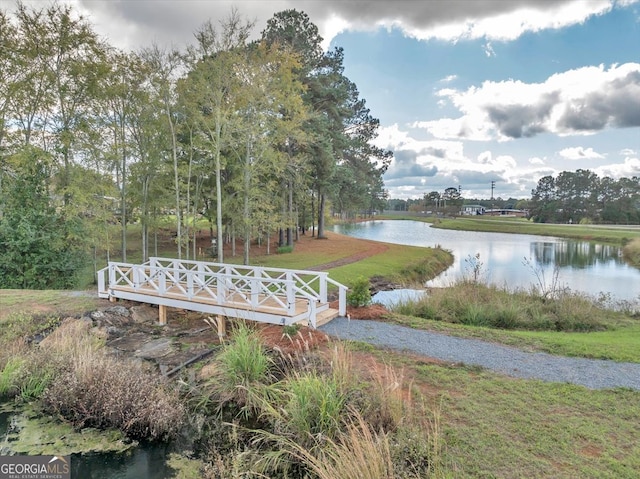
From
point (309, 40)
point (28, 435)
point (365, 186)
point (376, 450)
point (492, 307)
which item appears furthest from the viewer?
point (365, 186)

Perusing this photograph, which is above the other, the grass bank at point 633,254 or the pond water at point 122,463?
the grass bank at point 633,254

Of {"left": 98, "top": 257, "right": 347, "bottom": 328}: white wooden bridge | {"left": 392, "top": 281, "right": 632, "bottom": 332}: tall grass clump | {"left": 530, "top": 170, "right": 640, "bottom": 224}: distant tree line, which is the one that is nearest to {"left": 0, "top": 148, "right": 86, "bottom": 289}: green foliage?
{"left": 98, "top": 257, "right": 347, "bottom": 328}: white wooden bridge

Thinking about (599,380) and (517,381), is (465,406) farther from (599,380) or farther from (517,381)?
(599,380)

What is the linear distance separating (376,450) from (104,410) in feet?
12.6

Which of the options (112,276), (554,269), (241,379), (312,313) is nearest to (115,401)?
(241,379)

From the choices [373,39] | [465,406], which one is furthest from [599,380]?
[373,39]

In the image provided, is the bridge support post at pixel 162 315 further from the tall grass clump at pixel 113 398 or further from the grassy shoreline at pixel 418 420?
the tall grass clump at pixel 113 398

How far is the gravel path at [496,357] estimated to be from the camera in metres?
5.27

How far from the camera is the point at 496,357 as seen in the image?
20.1ft

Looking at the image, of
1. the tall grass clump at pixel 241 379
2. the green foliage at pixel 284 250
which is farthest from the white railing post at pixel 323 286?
the green foliage at pixel 284 250

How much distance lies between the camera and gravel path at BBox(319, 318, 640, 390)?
5.27 m

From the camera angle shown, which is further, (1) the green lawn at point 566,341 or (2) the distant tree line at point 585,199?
(2) the distant tree line at point 585,199

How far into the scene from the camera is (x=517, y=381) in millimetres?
5074

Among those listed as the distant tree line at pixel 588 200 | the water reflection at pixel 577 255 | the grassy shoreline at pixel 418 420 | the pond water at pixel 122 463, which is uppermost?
the distant tree line at pixel 588 200
